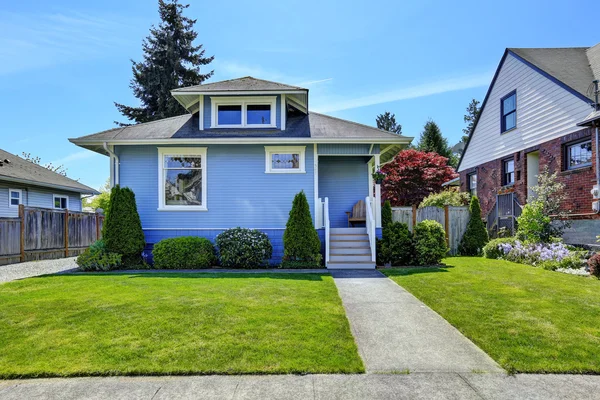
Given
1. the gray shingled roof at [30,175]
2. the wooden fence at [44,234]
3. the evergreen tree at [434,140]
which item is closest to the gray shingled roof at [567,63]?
the evergreen tree at [434,140]

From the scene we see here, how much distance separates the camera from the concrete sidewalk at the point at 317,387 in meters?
2.69

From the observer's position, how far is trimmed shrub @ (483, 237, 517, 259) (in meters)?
11.4

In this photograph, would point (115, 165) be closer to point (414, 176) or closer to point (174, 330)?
point (174, 330)

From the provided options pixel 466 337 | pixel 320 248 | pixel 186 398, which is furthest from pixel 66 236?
pixel 466 337

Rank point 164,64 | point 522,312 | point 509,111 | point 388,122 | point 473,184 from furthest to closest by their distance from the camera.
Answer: point 388,122
point 164,64
point 473,184
point 509,111
point 522,312

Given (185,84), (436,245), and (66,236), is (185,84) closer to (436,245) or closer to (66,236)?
(66,236)

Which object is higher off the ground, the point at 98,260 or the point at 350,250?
the point at 350,250

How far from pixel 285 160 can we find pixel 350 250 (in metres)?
3.53

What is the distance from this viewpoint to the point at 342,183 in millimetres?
12648

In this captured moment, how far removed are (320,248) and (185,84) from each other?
21.2m

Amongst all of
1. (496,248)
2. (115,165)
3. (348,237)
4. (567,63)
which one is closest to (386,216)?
(348,237)

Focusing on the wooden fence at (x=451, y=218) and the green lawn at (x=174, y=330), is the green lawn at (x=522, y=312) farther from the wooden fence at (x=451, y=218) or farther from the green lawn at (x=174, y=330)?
the wooden fence at (x=451, y=218)

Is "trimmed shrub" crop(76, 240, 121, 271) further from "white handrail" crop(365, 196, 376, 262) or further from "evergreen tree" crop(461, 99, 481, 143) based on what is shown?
"evergreen tree" crop(461, 99, 481, 143)

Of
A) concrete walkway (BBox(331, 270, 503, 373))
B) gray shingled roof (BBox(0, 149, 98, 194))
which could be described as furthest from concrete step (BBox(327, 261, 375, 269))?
gray shingled roof (BBox(0, 149, 98, 194))
